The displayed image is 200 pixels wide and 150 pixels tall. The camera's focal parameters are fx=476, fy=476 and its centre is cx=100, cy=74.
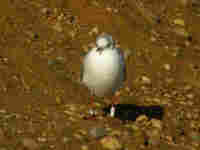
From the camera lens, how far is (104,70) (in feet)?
27.4

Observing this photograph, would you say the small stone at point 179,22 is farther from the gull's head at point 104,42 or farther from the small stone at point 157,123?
the gull's head at point 104,42

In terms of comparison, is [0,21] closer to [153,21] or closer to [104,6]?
[104,6]

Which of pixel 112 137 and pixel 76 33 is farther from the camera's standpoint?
pixel 76 33

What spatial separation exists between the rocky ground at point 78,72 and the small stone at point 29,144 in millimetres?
16

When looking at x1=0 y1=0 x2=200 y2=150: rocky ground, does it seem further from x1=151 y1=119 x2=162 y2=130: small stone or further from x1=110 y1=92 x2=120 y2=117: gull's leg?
x1=110 y1=92 x2=120 y2=117: gull's leg

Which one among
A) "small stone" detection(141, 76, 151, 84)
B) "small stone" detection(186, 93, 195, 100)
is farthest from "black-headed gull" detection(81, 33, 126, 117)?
"small stone" detection(186, 93, 195, 100)

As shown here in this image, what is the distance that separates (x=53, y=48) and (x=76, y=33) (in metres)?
0.98

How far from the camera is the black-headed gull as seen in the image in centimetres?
827

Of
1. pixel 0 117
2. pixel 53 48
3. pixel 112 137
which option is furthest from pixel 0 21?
pixel 112 137

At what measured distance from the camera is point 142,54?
11742 mm

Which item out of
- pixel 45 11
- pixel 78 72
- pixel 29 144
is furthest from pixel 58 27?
pixel 29 144

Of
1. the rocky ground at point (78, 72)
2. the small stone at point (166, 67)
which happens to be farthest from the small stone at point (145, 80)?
the small stone at point (166, 67)

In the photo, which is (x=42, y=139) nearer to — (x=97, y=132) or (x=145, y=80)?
(x=97, y=132)

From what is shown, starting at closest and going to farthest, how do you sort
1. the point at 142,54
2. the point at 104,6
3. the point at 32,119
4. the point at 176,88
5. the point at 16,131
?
the point at 16,131
the point at 32,119
the point at 176,88
the point at 142,54
the point at 104,6
